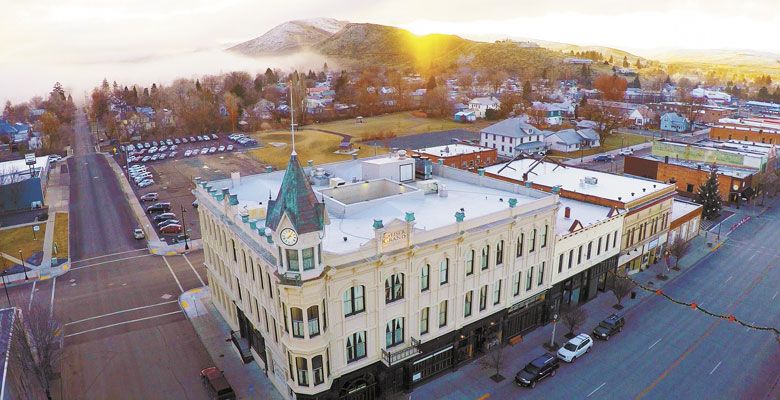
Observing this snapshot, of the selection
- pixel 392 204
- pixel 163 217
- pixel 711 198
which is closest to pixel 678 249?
pixel 711 198

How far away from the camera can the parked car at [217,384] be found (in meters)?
33.2

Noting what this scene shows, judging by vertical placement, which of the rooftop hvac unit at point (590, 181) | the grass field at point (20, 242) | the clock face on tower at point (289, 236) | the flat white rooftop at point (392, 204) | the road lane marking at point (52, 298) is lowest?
the road lane marking at point (52, 298)

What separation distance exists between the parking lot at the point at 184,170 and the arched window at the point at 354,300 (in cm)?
4161

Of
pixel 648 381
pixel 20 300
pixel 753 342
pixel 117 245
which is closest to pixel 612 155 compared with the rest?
pixel 753 342

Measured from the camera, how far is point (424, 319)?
114 ft

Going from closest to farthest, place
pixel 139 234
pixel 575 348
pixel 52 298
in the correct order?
pixel 575 348 < pixel 52 298 < pixel 139 234

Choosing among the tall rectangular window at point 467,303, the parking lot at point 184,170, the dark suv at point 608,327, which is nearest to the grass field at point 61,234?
the parking lot at point 184,170

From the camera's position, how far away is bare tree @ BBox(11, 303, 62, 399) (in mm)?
34438

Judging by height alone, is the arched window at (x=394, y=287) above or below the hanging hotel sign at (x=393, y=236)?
below

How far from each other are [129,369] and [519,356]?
29678 mm

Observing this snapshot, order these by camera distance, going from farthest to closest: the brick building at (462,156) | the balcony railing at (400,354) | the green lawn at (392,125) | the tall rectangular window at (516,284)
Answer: the green lawn at (392,125), the brick building at (462,156), the tall rectangular window at (516,284), the balcony railing at (400,354)

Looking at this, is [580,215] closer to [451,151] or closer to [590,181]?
[590,181]

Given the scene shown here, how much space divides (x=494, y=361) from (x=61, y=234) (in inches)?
2349

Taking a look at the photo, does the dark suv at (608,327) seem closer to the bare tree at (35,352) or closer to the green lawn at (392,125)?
the bare tree at (35,352)
